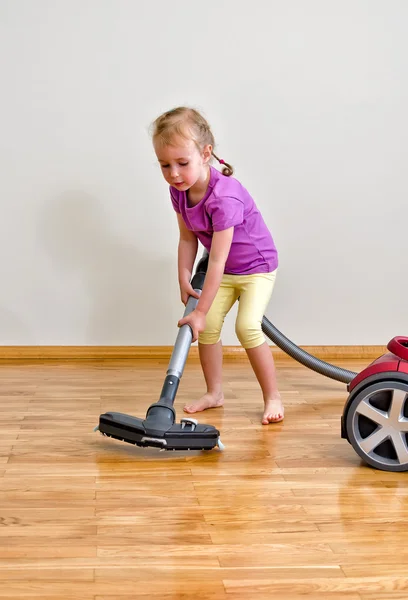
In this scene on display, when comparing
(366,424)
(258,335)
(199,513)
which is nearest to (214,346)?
(258,335)

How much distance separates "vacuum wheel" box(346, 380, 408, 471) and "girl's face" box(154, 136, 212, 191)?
25.2 inches

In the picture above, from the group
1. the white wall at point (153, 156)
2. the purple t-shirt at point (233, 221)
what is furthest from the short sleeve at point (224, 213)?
the white wall at point (153, 156)

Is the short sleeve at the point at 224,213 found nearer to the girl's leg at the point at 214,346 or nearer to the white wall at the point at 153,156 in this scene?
the girl's leg at the point at 214,346

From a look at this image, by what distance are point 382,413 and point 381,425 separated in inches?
1.0

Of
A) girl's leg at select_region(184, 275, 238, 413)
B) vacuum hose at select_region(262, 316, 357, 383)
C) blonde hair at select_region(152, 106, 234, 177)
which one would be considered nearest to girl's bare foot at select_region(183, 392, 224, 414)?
girl's leg at select_region(184, 275, 238, 413)

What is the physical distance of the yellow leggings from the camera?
83.4 inches

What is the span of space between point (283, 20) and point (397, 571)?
2.16m

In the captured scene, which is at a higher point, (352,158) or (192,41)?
(192,41)

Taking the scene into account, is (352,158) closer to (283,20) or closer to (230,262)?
(283,20)

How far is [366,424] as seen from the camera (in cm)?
167

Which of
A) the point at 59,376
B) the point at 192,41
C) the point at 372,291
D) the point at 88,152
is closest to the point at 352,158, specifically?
the point at 372,291

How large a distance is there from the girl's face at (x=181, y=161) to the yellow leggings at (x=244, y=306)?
341 mm

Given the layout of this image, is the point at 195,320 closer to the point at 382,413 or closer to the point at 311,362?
the point at 382,413

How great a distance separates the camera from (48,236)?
2.88 m
